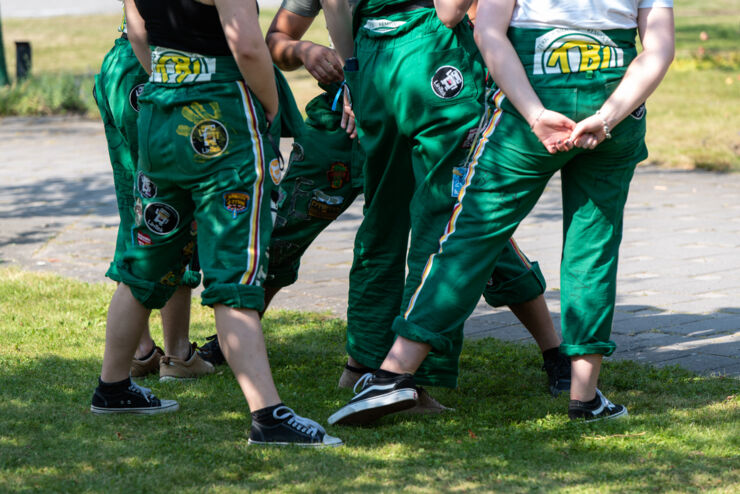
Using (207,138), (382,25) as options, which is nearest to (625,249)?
(382,25)

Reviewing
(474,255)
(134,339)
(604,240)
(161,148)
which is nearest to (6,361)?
(134,339)

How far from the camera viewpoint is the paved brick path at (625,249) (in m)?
5.21

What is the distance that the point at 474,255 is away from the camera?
3.60 metres

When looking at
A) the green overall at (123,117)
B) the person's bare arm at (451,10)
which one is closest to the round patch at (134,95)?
the green overall at (123,117)

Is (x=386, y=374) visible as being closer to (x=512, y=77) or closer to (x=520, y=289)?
(x=520, y=289)

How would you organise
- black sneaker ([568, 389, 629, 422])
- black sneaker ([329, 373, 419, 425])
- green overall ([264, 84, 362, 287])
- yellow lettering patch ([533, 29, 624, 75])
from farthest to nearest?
green overall ([264, 84, 362, 287]), black sneaker ([568, 389, 629, 422]), black sneaker ([329, 373, 419, 425]), yellow lettering patch ([533, 29, 624, 75])

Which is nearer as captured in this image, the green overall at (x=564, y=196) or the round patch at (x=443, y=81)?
the green overall at (x=564, y=196)

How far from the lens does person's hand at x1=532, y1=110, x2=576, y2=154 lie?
3.44 m

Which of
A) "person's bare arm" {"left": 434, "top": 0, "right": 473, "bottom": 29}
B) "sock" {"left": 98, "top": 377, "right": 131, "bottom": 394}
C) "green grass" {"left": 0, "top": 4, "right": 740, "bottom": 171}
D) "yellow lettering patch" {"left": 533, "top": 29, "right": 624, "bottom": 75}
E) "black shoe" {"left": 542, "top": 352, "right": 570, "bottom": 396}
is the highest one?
"person's bare arm" {"left": 434, "top": 0, "right": 473, "bottom": 29}

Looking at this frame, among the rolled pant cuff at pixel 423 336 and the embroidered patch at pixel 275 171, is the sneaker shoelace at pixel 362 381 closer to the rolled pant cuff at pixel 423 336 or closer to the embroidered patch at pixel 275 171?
the rolled pant cuff at pixel 423 336

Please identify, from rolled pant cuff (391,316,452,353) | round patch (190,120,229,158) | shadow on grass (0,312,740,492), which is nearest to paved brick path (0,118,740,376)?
shadow on grass (0,312,740,492)

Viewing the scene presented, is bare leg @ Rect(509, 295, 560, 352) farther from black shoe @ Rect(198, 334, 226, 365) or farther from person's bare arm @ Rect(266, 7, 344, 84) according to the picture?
black shoe @ Rect(198, 334, 226, 365)

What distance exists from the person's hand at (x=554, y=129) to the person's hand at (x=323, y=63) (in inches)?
37.5

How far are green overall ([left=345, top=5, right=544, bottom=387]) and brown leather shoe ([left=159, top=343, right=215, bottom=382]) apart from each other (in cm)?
98
